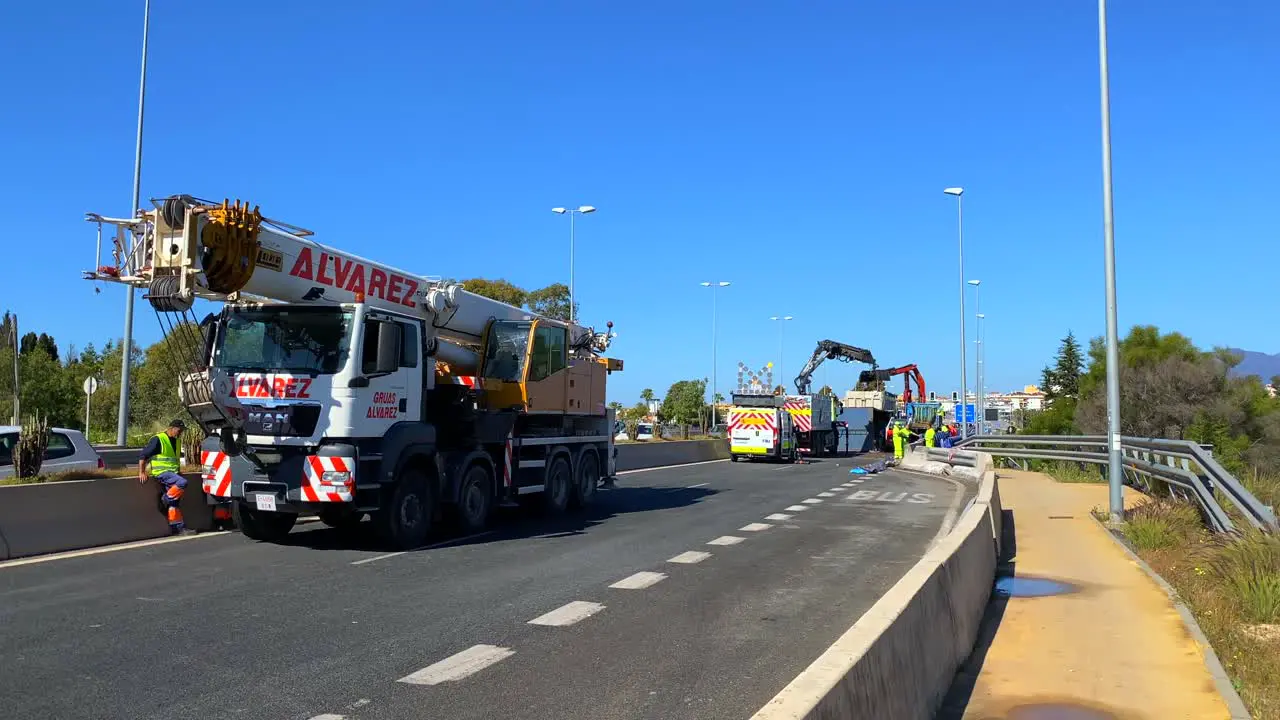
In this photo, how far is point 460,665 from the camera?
6305mm

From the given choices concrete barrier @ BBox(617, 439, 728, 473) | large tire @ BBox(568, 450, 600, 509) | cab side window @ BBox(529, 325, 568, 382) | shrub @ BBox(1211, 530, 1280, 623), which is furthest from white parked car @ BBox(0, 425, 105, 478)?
concrete barrier @ BBox(617, 439, 728, 473)

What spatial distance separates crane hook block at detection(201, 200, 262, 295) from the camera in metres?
10.6

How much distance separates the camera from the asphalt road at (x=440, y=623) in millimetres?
5582

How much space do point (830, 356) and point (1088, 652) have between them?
42.2m

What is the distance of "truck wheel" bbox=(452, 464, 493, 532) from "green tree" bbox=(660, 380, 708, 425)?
7267 centimetres

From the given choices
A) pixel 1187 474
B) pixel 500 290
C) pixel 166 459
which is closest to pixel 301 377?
Result: pixel 166 459

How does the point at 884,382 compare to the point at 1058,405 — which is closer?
the point at 884,382

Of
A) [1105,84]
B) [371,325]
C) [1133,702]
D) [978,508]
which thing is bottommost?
[1133,702]

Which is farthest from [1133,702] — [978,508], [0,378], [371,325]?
[0,378]

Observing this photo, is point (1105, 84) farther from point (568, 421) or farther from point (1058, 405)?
point (1058, 405)

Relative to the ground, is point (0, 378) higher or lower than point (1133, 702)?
higher

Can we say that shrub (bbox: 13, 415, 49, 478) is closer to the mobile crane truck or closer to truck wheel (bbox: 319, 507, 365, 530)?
the mobile crane truck

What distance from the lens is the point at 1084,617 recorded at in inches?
329

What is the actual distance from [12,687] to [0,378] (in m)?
48.8
